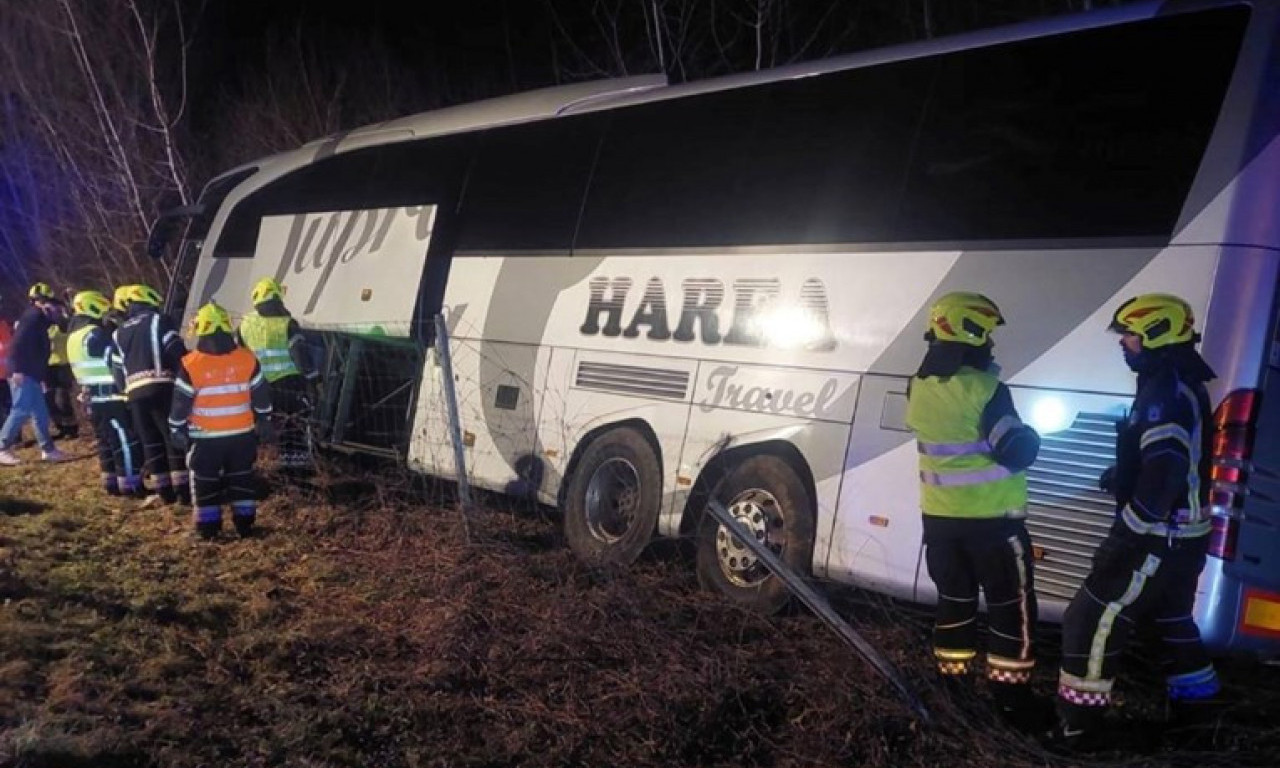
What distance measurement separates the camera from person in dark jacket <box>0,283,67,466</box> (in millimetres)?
9836

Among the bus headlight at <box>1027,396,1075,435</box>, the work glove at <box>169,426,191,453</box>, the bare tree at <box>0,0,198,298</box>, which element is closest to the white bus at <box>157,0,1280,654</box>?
the bus headlight at <box>1027,396,1075,435</box>

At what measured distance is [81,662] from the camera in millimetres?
4324

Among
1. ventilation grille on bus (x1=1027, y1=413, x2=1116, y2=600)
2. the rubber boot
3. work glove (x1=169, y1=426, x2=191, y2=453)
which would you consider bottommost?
the rubber boot

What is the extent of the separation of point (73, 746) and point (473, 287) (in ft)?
14.5

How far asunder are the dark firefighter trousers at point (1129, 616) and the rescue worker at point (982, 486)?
0.79ft

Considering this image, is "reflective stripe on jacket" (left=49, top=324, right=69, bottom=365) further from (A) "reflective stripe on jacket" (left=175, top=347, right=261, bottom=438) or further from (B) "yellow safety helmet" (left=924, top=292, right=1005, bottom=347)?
(B) "yellow safety helmet" (left=924, top=292, right=1005, bottom=347)

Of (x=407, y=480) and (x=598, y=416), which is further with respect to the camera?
(x=407, y=480)

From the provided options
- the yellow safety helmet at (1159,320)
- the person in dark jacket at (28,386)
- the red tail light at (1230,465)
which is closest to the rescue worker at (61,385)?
the person in dark jacket at (28,386)

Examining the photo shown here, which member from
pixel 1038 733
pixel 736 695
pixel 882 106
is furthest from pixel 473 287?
pixel 1038 733

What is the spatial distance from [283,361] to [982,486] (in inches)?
235

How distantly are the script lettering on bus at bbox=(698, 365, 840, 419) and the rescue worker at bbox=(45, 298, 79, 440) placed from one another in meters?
9.24

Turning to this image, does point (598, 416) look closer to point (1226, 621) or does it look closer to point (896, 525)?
point (896, 525)

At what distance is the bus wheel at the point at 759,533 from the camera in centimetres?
507

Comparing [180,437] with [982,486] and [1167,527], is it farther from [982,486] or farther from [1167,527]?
[1167,527]
